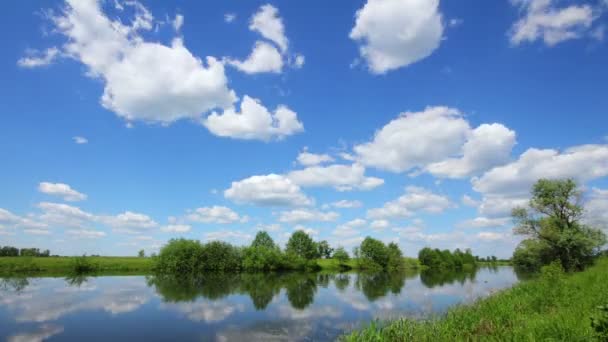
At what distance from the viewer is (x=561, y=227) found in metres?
38.5

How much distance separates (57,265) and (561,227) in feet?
274

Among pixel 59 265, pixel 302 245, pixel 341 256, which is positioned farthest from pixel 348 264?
pixel 59 265

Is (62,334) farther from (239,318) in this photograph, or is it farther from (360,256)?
(360,256)

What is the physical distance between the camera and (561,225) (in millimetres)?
38438

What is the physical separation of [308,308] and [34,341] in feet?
59.1

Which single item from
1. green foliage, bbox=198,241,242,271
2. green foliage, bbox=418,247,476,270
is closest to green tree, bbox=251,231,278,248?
green foliage, bbox=198,241,242,271

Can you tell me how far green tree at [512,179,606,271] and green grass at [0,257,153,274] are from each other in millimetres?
73959

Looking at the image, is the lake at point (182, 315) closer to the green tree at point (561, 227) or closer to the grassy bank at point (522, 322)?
the grassy bank at point (522, 322)

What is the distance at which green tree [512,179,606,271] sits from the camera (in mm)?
36875

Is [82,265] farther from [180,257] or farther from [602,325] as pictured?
[602,325]

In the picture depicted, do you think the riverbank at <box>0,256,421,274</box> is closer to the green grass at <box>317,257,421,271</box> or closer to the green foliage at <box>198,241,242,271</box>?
the green foliage at <box>198,241,242,271</box>

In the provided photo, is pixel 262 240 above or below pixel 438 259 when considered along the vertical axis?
above

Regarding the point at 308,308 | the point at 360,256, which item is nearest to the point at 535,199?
the point at 308,308

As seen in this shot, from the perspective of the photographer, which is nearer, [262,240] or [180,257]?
[180,257]
